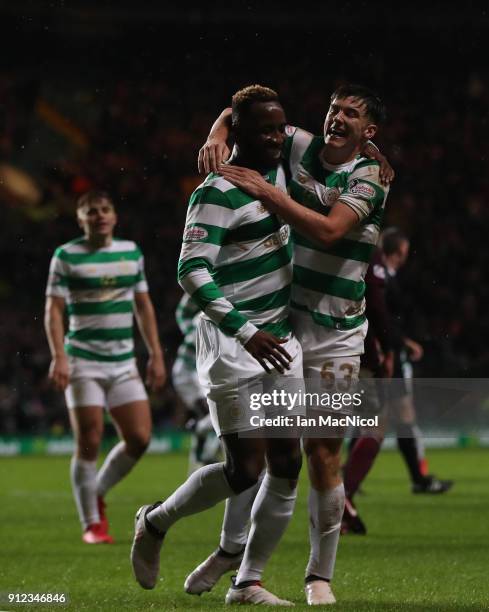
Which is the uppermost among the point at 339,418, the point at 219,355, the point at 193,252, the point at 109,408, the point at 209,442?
the point at 193,252

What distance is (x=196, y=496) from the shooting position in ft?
15.1

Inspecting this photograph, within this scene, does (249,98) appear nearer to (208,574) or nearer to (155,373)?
(208,574)

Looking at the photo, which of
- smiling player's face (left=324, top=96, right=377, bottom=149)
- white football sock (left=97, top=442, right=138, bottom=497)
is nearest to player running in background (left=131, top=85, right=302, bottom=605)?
smiling player's face (left=324, top=96, right=377, bottom=149)

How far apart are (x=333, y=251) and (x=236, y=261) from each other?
0.36 meters

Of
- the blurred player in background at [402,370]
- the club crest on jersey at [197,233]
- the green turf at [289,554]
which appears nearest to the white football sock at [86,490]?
the green turf at [289,554]

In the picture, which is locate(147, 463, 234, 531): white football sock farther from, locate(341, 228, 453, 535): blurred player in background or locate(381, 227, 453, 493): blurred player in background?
locate(381, 227, 453, 493): blurred player in background

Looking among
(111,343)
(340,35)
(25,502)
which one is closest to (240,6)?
(340,35)

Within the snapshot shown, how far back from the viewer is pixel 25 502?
9.69 metres

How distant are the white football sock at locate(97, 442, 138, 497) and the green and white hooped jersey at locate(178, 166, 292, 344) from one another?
2858 millimetres

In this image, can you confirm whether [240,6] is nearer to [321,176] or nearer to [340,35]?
[340,35]

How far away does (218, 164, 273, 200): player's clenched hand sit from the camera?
174 inches

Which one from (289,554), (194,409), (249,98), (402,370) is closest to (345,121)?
(249,98)

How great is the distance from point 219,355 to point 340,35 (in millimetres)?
15788

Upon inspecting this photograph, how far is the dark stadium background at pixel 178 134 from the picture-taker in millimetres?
16016
